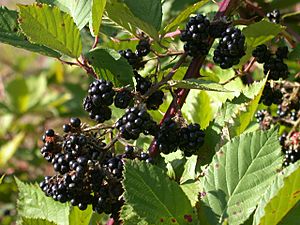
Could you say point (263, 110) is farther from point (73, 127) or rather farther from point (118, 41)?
point (73, 127)

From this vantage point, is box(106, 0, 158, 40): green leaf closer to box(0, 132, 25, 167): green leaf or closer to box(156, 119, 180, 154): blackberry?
box(156, 119, 180, 154): blackberry

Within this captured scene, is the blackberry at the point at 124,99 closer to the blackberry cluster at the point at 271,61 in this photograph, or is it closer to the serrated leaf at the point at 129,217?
the serrated leaf at the point at 129,217

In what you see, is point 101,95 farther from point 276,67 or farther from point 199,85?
point 276,67

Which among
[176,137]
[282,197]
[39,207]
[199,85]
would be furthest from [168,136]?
[39,207]

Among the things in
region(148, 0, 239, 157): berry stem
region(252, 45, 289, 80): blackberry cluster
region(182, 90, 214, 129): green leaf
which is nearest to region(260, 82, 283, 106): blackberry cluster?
region(252, 45, 289, 80): blackberry cluster

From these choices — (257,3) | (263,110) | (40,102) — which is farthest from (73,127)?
(40,102)

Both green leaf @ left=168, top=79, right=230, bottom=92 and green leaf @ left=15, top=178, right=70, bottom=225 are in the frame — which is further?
green leaf @ left=15, top=178, right=70, bottom=225

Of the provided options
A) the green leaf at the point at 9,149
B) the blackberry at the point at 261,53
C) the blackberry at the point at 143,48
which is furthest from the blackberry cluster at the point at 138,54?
the green leaf at the point at 9,149
